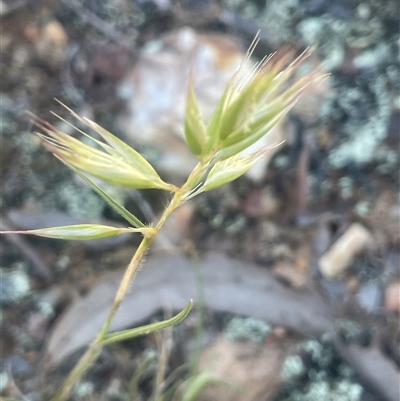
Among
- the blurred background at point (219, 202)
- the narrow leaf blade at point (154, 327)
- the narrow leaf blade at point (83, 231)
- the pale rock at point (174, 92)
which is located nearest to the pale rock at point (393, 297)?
the blurred background at point (219, 202)

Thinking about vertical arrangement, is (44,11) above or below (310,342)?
above

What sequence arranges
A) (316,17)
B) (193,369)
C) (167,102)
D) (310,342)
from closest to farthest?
1. (193,369)
2. (310,342)
3. (167,102)
4. (316,17)

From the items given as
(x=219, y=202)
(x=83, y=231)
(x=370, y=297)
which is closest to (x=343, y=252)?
(x=370, y=297)

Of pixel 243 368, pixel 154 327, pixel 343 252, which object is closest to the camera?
pixel 154 327

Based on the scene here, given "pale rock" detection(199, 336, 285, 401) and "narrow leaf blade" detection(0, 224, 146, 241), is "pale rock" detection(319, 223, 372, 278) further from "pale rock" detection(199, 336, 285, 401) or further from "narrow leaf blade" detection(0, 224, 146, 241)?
"narrow leaf blade" detection(0, 224, 146, 241)

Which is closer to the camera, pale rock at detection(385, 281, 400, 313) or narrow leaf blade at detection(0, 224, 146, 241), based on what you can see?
narrow leaf blade at detection(0, 224, 146, 241)

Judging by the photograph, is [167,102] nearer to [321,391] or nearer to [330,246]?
[330,246]

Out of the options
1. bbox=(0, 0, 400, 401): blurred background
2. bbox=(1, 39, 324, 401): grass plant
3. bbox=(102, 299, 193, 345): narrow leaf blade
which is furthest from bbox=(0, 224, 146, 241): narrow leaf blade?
bbox=(0, 0, 400, 401): blurred background

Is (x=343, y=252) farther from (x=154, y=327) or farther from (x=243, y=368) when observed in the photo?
(x=154, y=327)

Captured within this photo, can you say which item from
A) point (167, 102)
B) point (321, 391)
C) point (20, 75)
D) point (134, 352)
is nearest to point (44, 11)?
point (20, 75)

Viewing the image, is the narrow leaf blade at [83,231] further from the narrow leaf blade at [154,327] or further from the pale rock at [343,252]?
the pale rock at [343,252]

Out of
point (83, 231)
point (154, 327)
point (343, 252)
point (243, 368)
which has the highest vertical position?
point (83, 231)
